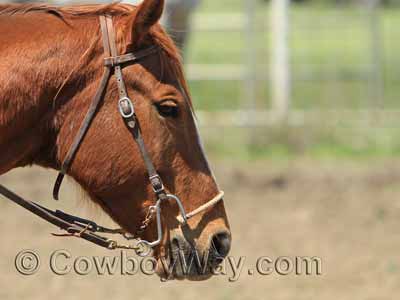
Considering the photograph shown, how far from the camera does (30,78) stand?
3.00 m

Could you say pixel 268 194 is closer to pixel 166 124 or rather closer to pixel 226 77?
pixel 226 77

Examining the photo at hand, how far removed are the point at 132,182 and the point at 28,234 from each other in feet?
13.6

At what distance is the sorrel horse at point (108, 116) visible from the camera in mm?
3006

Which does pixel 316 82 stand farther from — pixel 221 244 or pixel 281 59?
pixel 221 244

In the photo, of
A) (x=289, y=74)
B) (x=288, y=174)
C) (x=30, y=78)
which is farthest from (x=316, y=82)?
(x=30, y=78)

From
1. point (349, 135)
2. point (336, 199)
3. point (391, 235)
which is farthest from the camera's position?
point (349, 135)

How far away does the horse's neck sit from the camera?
9.82ft

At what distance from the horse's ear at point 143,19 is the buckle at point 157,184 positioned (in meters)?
0.48

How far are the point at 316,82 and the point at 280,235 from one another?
16.5ft

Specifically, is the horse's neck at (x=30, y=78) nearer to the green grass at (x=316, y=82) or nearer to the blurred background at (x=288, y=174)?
the blurred background at (x=288, y=174)

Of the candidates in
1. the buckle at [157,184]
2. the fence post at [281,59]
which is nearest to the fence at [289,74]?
the fence post at [281,59]

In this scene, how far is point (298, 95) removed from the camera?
40.8 ft

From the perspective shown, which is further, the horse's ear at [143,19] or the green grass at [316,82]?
the green grass at [316,82]

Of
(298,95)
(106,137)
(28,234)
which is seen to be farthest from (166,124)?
(298,95)
